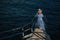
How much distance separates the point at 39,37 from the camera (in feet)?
32.4

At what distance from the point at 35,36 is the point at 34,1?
4146cm

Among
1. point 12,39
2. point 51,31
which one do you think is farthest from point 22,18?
point 12,39

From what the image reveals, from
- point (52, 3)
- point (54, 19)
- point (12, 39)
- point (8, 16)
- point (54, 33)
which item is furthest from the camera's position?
point (52, 3)

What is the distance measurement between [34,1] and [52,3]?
589cm

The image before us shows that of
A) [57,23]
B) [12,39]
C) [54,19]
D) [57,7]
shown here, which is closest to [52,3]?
[57,7]

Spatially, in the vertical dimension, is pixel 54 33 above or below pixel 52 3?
below

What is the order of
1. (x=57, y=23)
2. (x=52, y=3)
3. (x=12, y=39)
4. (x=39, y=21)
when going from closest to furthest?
(x=39, y=21), (x=12, y=39), (x=57, y=23), (x=52, y=3)

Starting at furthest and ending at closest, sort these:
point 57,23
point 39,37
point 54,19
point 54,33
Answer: point 54,19 → point 57,23 → point 54,33 → point 39,37

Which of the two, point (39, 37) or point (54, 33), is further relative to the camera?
point (54, 33)

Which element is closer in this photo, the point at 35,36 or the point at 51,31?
the point at 35,36

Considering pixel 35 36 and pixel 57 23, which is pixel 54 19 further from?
pixel 35 36

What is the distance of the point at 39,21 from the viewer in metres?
14.1

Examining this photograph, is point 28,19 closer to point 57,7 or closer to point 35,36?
point 57,7

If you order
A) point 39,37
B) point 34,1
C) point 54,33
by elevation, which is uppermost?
point 34,1
